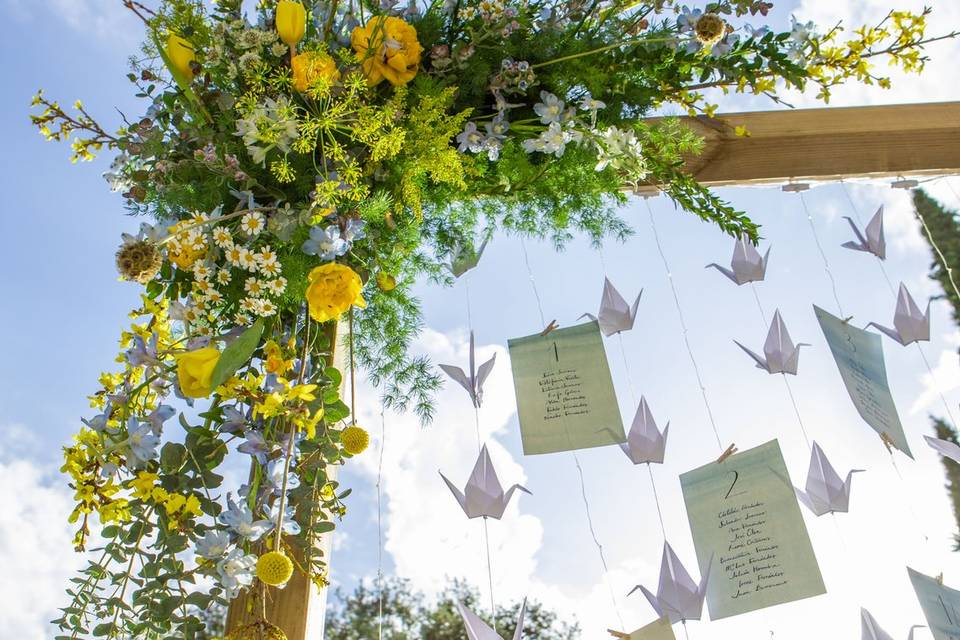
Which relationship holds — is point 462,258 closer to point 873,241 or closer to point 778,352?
point 778,352

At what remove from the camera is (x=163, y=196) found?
90 cm

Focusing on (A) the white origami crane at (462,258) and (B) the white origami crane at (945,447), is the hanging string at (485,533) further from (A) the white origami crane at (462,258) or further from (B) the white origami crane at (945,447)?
(B) the white origami crane at (945,447)

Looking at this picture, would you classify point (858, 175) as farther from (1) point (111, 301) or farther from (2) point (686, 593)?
(1) point (111, 301)

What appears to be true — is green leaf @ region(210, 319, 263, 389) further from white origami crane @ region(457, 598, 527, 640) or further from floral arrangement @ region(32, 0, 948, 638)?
white origami crane @ region(457, 598, 527, 640)

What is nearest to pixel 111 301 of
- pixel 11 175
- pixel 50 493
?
pixel 50 493

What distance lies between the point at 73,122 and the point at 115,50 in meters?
0.68

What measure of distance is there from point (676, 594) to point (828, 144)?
0.88 meters

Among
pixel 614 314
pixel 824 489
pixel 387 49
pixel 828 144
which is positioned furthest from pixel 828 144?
pixel 387 49

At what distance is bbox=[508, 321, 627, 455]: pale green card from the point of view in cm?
108

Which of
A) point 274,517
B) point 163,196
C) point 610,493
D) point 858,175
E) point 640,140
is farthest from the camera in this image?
point 610,493

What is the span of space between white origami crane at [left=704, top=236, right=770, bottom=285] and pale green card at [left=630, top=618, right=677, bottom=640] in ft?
2.33

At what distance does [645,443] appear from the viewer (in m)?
1.09

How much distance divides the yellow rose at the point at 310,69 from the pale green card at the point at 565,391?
0.53m

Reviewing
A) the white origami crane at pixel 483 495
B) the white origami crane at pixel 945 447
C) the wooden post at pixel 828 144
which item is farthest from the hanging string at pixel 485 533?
the white origami crane at pixel 945 447
